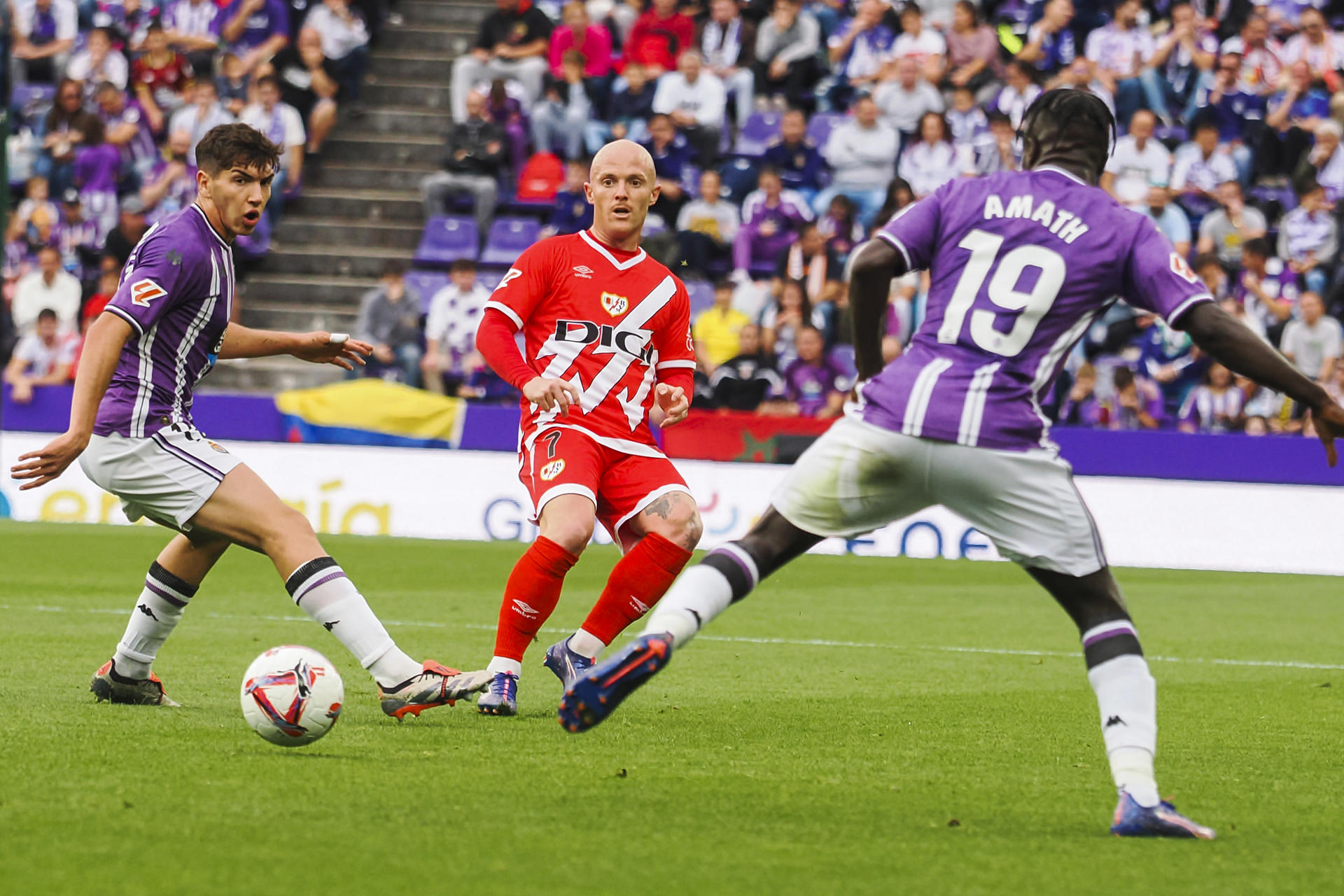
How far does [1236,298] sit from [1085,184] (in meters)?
13.4

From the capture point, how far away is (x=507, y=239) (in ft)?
66.6

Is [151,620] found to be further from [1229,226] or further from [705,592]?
[1229,226]

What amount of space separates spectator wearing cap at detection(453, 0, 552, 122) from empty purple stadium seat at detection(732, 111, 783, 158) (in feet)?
8.66

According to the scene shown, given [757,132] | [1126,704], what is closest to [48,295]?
[757,132]

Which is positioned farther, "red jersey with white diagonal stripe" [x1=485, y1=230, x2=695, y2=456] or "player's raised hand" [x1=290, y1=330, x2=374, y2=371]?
"red jersey with white diagonal stripe" [x1=485, y1=230, x2=695, y2=456]

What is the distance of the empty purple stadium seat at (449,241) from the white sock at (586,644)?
13923mm

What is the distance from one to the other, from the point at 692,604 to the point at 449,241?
16339 mm

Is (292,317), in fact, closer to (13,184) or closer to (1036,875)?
(13,184)

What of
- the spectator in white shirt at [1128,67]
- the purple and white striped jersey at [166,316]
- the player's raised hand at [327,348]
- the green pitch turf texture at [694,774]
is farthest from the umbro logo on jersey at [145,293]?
the spectator in white shirt at [1128,67]

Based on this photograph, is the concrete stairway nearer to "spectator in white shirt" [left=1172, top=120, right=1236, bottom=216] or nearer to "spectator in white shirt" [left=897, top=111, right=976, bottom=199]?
"spectator in white shirt" [left=897, top=111, right=976, bottom=199]

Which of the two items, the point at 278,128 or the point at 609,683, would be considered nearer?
the point at 609,683

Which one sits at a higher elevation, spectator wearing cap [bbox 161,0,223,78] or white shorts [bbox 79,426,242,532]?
white shorts [bbox 79,426,242,532]

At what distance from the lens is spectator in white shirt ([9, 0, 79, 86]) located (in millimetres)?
23359

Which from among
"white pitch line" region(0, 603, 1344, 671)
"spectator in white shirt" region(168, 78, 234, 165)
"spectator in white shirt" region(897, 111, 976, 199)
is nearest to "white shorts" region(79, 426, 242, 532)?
"white pitch line" region(0, 603, 1344, 671)
